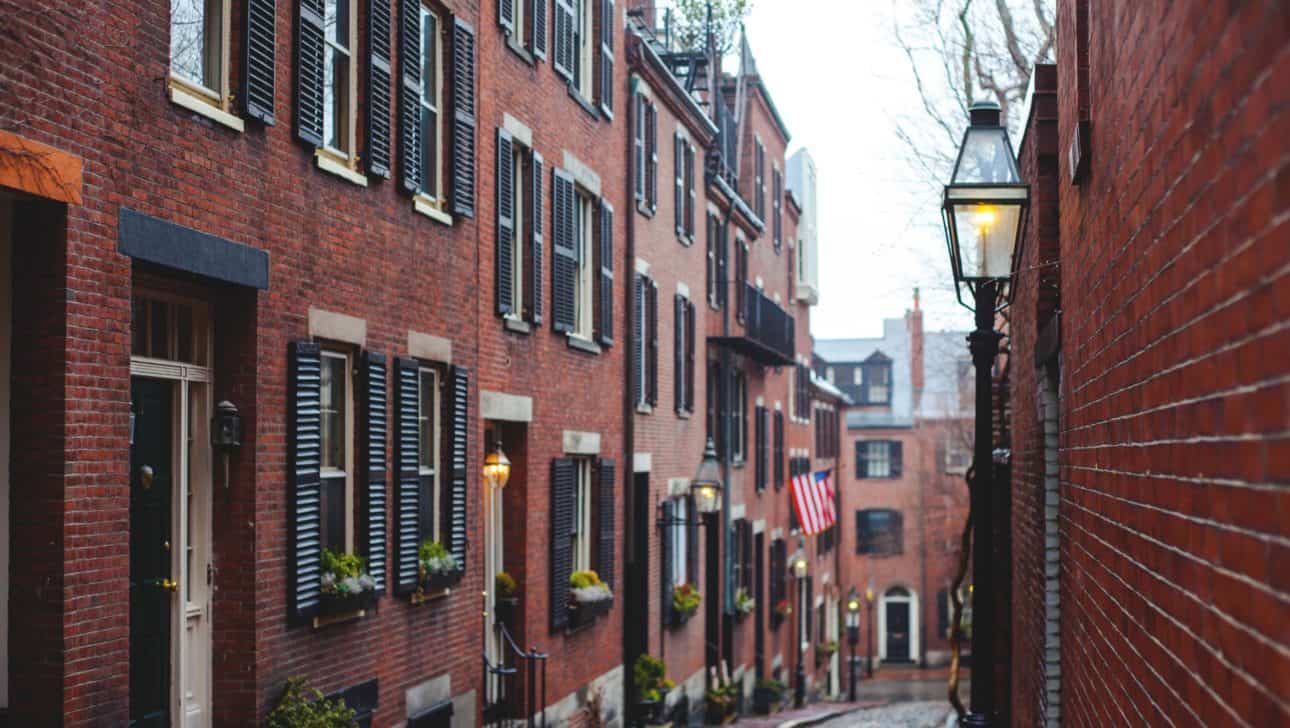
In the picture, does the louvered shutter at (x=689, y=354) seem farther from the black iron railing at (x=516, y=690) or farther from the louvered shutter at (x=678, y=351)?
the black iron railing at (x=516, y=690)

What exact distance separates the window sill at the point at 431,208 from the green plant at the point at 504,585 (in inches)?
167

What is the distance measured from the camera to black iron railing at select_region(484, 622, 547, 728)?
15938mm

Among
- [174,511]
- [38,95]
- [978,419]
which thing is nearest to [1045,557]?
[978,419]

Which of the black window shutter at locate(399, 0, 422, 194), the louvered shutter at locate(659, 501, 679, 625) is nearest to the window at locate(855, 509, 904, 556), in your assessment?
the louvered shutter at locate(659, 501, 679, 625)

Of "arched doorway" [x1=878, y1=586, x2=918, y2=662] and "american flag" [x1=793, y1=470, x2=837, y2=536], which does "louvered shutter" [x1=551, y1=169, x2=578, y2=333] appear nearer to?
"american flag" [x1=793, y1=470, x2=837, y2=536]

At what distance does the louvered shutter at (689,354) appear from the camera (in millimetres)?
26688

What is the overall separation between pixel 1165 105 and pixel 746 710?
97.3ft

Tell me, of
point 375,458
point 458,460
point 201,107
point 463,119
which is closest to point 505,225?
point 463,119

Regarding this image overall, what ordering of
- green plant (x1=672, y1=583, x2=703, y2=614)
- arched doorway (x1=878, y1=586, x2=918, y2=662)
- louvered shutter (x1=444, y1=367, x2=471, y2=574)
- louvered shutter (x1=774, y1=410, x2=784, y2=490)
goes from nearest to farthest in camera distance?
1. louvered shutter (x1=444, y1=367, x2=471, y2=574)
2. green plant (x1=672, y1=583, x2=703, y2=614)
3. louvered shutter (x1=774, y1=410, x2=784, y2=490)
4. arched doorway (x1=878, y1=586, x2=918, y2=662)

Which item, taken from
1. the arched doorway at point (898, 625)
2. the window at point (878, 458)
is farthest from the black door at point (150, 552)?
the window at point (878, 458)

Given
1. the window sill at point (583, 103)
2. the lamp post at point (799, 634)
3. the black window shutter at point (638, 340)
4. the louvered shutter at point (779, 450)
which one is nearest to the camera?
the window sill at point (583, 103)

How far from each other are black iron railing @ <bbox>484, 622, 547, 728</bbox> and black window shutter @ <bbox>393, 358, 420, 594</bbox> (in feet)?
9.81

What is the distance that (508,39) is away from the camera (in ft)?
52.6

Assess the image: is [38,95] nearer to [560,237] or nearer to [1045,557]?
Result: [1045,557]
